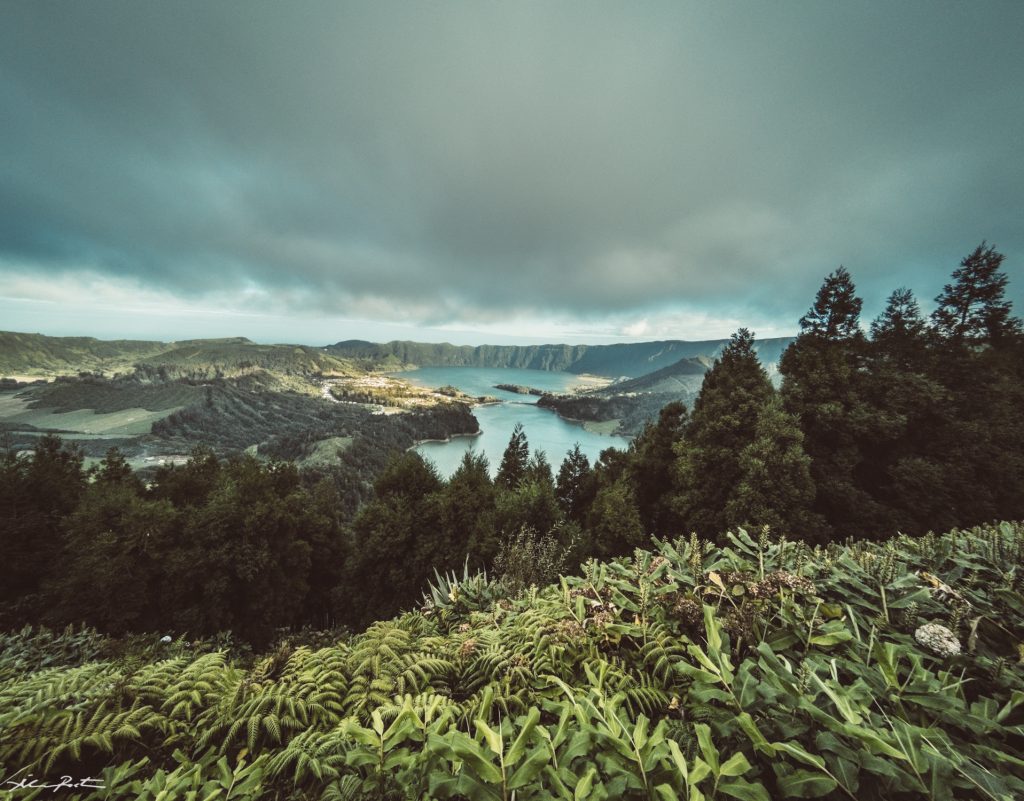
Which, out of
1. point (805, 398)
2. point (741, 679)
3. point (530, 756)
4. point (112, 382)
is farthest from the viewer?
point (112, 382)

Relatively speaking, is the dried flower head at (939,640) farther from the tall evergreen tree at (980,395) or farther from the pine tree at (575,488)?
the pine tree at (575,488)

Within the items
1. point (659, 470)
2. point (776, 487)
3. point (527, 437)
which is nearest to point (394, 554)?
point (659, 470)

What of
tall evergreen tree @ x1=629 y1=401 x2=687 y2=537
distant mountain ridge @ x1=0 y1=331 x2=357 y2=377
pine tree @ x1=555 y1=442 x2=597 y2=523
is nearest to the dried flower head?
tall evergreen tree @ x1=629 y1=401 x2=687 y2=537

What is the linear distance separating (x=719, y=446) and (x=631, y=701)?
553 inches

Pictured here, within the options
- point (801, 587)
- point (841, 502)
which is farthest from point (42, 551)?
point (841, 502)

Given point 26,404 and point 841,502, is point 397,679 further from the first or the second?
point 26,404

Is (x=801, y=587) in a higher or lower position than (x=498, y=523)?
higher

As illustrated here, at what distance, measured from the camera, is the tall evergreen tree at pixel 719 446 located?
13250mm

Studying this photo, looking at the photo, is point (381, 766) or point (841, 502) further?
point (841, 502)

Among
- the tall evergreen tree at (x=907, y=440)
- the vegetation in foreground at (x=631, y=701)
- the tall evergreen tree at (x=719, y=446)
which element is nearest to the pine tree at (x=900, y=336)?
the tall evergreen tree at (x=907, y=440)

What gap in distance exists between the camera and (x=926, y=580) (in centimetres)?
223

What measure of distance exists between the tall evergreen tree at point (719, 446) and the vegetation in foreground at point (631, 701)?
1101cm

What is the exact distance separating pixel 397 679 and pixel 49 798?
1503 millimetres

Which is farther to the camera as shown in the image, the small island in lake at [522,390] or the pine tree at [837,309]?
the small island in lake at [522,390]
